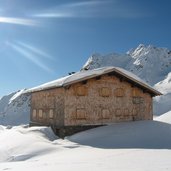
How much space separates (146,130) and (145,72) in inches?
5889

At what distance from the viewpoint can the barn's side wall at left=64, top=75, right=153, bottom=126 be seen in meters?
24.6

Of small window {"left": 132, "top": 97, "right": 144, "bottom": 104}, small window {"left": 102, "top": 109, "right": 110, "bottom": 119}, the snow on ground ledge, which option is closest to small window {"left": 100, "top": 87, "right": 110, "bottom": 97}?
small window {"left": 102, "top": 109, "right": 110, "bottom": 119}

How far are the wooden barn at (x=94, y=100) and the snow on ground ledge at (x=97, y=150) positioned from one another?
1298 millimetres

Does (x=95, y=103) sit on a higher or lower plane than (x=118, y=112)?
higher

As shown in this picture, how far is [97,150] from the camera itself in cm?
1717

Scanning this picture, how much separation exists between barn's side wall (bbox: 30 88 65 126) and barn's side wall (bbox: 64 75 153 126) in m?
0.90

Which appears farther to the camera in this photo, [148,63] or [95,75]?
[148,63]

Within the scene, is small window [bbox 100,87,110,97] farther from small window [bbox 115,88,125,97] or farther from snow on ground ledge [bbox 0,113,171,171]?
snow on ground ledge [bbox 0,113,171,171]

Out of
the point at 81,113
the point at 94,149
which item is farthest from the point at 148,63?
the point at 94,149

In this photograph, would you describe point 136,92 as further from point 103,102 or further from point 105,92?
point 103,102

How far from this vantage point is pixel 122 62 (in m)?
193

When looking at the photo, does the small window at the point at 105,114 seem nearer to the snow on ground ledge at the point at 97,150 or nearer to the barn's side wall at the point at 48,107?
the snow on ground ledge at the point at 97,150

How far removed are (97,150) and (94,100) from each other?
867 centimetres

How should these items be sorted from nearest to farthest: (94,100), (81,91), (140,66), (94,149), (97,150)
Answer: (97,150) < (94,149) < (81,91) < (94,100) < (140,66)
